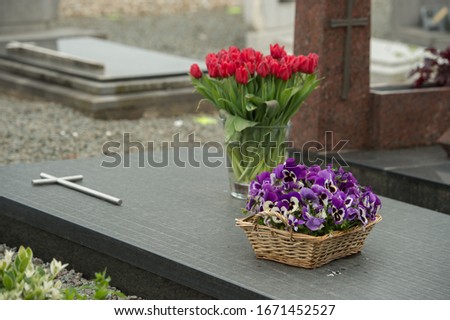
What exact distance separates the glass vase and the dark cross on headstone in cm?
152

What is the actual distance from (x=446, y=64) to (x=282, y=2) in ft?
18.3

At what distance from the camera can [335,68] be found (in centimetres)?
603

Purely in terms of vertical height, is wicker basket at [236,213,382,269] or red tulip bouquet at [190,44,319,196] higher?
red tulip bouquet at [190,44,319,196]

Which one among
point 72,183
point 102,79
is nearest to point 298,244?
point 72,183

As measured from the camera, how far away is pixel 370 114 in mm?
6211

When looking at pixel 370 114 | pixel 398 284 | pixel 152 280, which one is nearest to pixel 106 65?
pixel 370 114

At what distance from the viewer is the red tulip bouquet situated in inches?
175

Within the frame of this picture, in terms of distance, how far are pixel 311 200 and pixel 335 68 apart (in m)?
2.41

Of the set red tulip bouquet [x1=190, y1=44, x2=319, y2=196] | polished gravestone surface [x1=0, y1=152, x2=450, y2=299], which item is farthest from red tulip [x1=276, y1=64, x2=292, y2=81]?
polished gravestone surface [x1=0, y1=152, x2=450, y2=299]

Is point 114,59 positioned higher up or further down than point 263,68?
further down

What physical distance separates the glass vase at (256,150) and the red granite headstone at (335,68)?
1.40m

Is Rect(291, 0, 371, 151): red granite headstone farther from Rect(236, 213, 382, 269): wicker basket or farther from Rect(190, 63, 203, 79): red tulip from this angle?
Rect(236, 213, 382, 269): wicker basket

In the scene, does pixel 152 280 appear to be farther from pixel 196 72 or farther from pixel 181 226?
pixel 196 72

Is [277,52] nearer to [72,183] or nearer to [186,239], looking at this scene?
[186,239]
